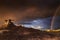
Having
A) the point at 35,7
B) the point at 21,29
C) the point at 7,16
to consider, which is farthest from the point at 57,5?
the point at 21,29

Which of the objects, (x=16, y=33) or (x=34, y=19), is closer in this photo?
(x=16, y=33)

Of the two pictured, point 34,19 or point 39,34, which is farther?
point 34,19

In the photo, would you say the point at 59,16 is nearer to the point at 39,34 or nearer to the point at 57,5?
the point at 57,5

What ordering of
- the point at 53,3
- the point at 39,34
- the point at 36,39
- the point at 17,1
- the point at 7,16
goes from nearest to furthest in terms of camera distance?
the point at 36,39
the point at 39,34
the point at 7,16
the point at 17,1
the point at 53,3

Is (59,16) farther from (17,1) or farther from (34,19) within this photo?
(17,1)

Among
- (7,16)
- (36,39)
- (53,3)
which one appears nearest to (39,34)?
(36,39)

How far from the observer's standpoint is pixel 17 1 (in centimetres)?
625

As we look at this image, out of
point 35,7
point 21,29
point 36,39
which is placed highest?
point 35,7

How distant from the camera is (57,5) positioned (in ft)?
22.4

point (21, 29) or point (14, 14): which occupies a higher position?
point (14, 14)

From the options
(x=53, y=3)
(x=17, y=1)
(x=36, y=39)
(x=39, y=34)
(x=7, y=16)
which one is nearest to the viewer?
(x=36, y=39)

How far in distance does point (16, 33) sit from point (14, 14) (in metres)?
2.78

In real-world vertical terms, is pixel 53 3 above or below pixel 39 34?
above

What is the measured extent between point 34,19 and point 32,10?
417mm
